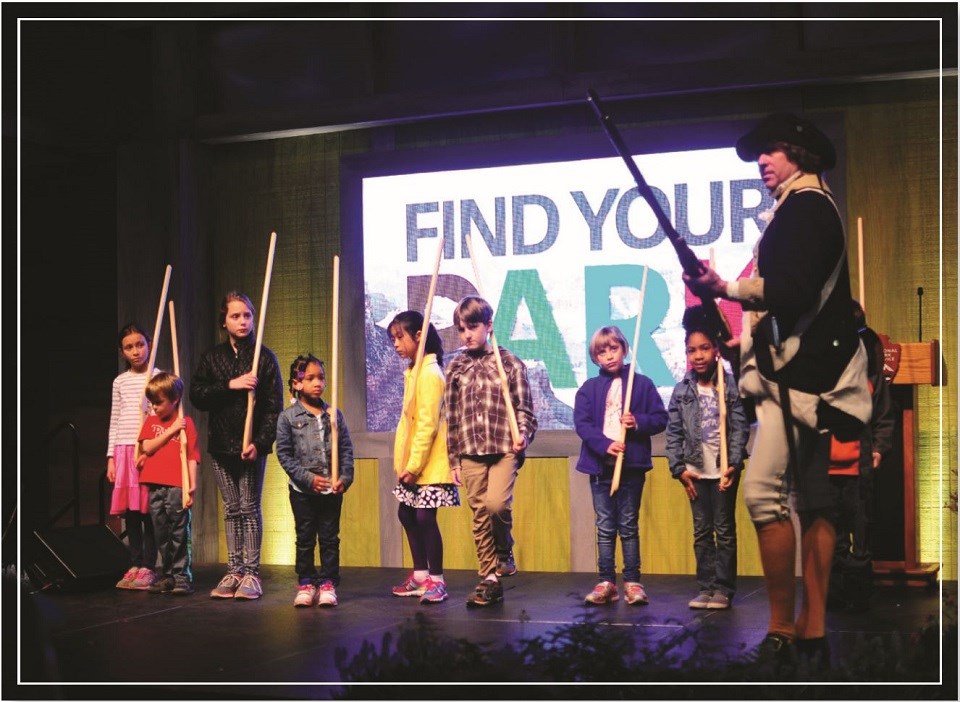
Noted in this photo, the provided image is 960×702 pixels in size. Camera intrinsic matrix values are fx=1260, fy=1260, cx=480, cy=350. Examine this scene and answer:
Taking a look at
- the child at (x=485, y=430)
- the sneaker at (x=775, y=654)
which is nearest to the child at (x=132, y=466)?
the child at (x=485, y=430)

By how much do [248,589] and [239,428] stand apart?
765 mm

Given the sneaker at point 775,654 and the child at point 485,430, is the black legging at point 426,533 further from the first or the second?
the sneaker at point 775,654

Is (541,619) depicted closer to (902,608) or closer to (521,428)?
(521,428)

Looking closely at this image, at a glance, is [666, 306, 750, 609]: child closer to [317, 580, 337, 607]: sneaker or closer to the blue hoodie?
the blue hoodie

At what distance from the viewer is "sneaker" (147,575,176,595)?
626 centimetres

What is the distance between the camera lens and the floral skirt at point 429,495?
5.78 metres

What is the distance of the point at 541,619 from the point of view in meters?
5.24

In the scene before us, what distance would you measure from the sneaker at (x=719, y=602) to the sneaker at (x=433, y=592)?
121cm

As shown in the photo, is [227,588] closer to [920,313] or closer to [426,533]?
[426,533]

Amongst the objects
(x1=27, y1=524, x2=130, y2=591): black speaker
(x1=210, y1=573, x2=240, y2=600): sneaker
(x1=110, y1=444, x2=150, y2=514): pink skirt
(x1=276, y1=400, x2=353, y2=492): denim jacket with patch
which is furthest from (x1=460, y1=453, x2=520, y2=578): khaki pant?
(x1=27, y1=524, x2=130, y2=591): black speaker

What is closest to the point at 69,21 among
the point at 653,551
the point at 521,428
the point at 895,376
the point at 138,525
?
the point at 138,525

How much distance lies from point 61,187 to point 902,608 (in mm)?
6164

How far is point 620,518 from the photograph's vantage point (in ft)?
18.7

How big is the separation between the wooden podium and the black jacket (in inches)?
113
